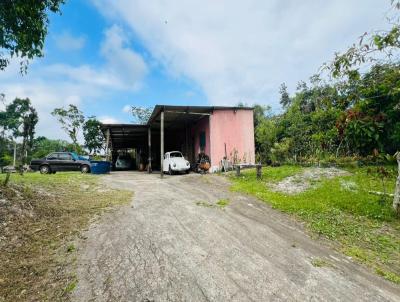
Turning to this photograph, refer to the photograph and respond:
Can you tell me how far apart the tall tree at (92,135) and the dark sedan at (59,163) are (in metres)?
21.5

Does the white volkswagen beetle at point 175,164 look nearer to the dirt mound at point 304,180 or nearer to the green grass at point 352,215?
the green grass at point 352,215

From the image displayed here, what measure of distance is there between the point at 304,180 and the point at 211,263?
7.46 meters

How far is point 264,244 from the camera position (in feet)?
15.2

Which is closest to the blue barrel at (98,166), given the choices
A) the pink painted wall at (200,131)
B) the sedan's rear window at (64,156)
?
the sedan's rear window at (64,156)

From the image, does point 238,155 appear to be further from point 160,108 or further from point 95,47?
point 95,47

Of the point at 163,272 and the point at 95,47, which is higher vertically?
the point at 95,47

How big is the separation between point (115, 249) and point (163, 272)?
1162mm

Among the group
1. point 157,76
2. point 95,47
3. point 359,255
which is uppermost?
point 157,76

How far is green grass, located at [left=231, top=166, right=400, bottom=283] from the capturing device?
4570mm

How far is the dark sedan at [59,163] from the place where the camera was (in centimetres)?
1623

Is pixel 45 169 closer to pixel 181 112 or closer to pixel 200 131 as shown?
pixel 181 112

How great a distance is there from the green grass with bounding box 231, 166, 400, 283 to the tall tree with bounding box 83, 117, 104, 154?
33179 mm

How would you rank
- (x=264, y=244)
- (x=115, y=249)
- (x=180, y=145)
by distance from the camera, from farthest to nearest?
1. (x=180, y=145)
2. (x=264, y=244)
3. (x=115, y=249)

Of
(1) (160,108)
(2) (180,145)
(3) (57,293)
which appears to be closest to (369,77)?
(3) (57,293)
